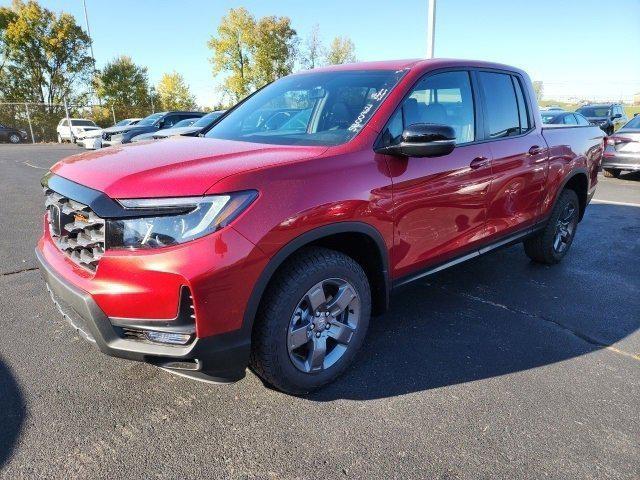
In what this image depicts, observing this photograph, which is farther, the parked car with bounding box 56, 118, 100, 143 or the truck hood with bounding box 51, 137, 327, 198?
the parked car with bounding box 56, 118, 100, 143

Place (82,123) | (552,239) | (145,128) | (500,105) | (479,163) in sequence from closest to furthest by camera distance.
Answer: (479,163), (500,105), (552,239), (145,128), (82,123)

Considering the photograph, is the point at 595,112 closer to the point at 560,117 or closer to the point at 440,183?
the point at 560,117

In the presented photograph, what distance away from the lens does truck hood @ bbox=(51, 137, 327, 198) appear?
2.00m

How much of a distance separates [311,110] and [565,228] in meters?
3.23

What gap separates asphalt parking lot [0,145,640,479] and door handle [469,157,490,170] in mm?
1148

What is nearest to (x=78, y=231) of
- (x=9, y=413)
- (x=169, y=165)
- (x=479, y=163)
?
(x=169, y=165)

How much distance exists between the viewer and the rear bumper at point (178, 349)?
6.57 feet

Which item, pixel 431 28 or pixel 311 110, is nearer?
pixel 311 110

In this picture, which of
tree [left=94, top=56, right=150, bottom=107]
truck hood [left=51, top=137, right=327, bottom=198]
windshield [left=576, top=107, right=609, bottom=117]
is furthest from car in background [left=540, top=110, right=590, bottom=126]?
tree [left=94, top=56, right=150, bottom=107]

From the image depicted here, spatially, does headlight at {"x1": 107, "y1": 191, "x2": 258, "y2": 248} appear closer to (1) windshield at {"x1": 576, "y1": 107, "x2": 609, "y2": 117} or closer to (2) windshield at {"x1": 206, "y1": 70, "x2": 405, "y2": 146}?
(2) windshield at {"x1": 206, "y1": 70, "x2": 405, "y2": 146}

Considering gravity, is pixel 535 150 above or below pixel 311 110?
below

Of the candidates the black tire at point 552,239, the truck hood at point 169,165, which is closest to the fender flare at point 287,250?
the truck hood at point 169,165

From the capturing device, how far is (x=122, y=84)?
36969 millimetres

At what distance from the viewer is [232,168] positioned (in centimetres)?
214
